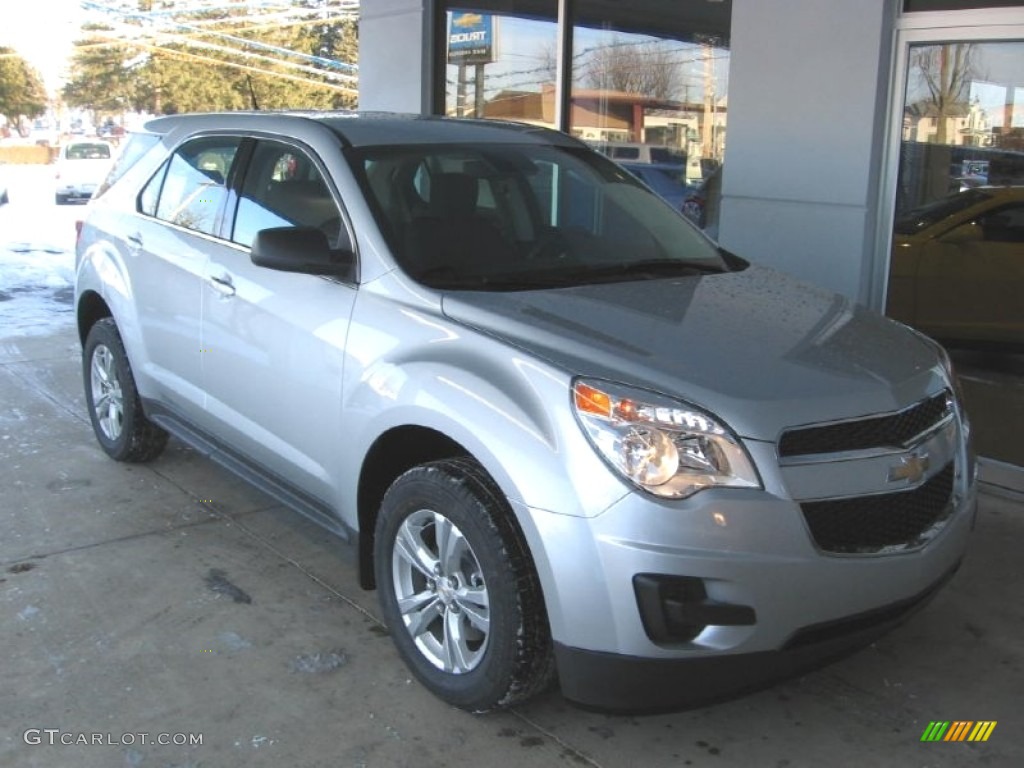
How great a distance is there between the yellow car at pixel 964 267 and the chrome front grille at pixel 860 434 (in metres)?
3.40

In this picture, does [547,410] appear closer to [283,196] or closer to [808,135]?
[283,196]

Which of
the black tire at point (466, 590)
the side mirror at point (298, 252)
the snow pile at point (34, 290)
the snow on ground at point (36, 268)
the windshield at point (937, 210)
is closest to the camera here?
the black tire at point (466, 590)

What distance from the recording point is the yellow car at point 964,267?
6.18 meters

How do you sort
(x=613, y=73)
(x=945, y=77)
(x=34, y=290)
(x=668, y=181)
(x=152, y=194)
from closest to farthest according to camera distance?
(x=152, y=194) → (x=945, y=77) → (x=668, y=181) → (x=613, y=73) → (x=34, y=290)

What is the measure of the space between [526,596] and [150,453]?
3.32 metres

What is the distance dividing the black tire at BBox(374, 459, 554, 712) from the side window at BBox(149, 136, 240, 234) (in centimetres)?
187

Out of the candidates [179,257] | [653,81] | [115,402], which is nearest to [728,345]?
[179,257]

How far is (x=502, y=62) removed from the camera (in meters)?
9.83

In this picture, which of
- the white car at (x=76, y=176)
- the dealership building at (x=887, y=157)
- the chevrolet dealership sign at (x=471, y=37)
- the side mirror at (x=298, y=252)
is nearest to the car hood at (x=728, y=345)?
the side mirror at (x=298, y=252)

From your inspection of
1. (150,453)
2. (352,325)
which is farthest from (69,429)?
(352,325)

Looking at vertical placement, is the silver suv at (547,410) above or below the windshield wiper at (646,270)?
below

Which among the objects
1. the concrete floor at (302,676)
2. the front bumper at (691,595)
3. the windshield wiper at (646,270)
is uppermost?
the windshield wiper at (646,270)

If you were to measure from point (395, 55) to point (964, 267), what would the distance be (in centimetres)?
603

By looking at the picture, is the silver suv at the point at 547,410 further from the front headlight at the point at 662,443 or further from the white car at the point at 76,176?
the white car at the point at 76,176
